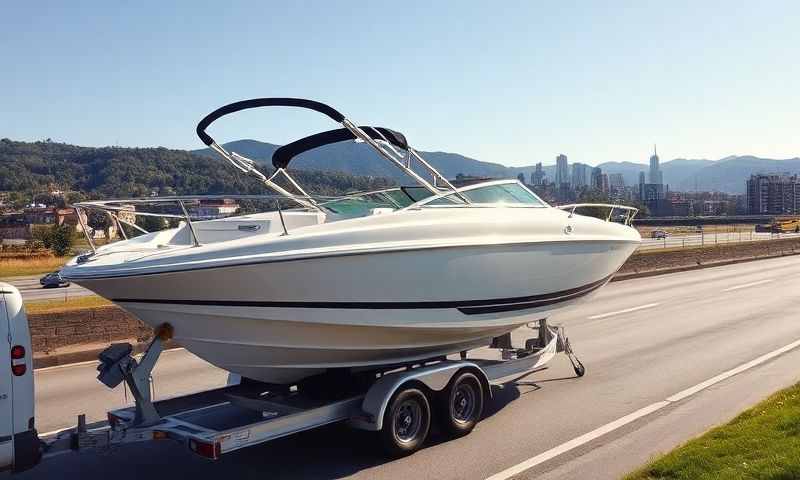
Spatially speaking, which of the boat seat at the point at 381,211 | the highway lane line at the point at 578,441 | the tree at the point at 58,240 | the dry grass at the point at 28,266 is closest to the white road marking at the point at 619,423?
the highway lane line at the point at 578,441

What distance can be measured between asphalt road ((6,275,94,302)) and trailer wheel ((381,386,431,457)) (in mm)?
17839

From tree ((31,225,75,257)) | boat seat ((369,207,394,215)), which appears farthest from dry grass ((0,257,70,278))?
boat seat ((369,207,394,215))

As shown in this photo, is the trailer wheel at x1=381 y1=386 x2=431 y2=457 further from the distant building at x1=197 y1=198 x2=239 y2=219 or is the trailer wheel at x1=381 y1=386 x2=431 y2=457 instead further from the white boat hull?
the distant building at x1=197 y1=198 x2=239 y2=219

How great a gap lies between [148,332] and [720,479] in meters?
9.93

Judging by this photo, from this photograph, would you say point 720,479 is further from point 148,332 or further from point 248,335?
point 148,332

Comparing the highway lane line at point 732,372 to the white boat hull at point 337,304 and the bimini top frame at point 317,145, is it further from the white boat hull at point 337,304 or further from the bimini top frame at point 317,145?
the bimini top frame at point 317,145

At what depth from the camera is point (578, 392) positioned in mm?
8820

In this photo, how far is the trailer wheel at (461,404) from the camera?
6.98 m

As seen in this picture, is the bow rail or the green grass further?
the bow rail

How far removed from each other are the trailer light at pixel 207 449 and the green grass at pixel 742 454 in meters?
3.08

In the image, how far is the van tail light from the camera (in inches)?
199

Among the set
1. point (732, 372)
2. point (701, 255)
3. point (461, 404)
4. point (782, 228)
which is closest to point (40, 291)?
point (461, 404)

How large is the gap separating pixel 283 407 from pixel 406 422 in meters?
1.17

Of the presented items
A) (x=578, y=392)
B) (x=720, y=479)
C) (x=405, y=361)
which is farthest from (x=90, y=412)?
(x=720, y=479)
